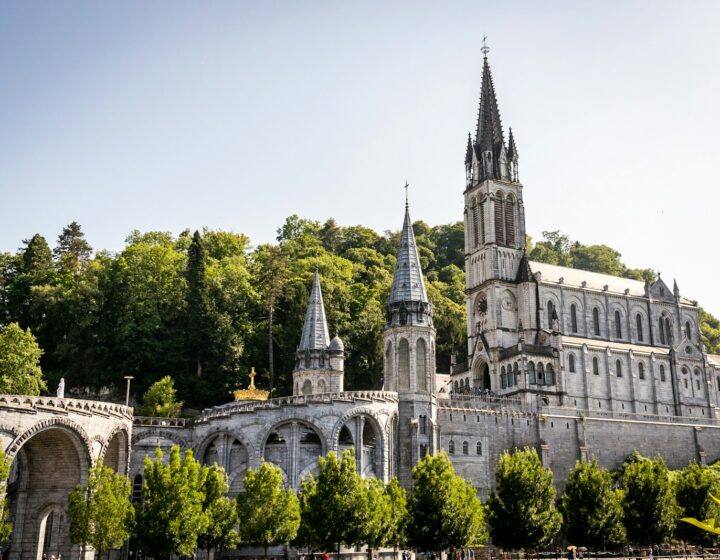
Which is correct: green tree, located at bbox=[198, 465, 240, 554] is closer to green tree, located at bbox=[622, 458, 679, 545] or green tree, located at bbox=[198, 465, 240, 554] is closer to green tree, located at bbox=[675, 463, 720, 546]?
green tree, located at bbox=[622, 458, 679, 545]

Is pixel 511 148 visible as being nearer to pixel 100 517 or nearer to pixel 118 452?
pixel 118 452

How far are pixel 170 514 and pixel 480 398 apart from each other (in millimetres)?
33818

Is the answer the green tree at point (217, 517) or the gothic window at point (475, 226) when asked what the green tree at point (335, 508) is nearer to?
the green tree at point (217, 517)

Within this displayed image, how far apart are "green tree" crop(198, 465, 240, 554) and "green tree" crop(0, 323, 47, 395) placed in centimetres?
2340

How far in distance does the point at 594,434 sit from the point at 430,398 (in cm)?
1991

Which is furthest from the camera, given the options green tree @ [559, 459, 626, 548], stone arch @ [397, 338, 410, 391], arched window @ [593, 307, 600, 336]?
arched window @ [593, 307, 600, 336]

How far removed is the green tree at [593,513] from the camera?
44.5 meters

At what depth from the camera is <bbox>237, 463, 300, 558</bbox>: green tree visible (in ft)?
129

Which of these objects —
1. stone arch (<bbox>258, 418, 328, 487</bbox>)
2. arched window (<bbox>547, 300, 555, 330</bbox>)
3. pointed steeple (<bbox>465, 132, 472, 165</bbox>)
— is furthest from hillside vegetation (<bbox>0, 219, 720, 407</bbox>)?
stone arch (<bbox>258, 418, 328, 487</bbox>)

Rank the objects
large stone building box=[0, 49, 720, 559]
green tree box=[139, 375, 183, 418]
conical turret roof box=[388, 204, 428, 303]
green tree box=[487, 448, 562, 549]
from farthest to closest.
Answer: green tree box=[139, 375, 183, 418] → conical turret roof box=[388, 204, 428, 303] → green tree box=[487, 448, 562, 549] → large stone building box=[0, 49, 720, 559]

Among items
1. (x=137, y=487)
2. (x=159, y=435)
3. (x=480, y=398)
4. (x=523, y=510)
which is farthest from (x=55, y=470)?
(x=480, y=398)

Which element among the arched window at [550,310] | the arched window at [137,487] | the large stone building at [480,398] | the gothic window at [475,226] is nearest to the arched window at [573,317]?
the large stone building at [480,398]

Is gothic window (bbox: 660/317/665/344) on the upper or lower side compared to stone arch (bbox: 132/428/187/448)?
upper

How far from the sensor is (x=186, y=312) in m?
72.9
